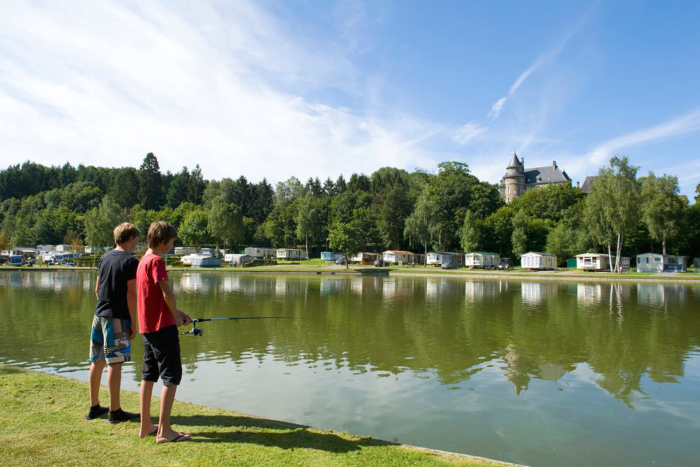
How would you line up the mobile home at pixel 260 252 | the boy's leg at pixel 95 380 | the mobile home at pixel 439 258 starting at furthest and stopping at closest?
the mobile home at pixel 260 252 < the mobile home at pixel 439 258 < the boy's leg at pixel 95 380

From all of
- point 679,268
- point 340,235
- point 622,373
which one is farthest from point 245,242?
point 622,373

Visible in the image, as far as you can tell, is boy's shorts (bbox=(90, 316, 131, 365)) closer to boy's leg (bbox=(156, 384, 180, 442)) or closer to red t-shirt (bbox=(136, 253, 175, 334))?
red t-shirt (bbox=(136, 253, 175, 334))

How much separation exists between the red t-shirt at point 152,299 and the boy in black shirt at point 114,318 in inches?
10.8

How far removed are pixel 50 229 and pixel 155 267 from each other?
108 metres

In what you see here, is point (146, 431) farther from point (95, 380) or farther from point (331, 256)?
point (331, 256)

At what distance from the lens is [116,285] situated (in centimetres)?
459

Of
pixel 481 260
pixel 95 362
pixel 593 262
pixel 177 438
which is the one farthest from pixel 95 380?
pixel 481 260

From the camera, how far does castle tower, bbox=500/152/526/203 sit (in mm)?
116887

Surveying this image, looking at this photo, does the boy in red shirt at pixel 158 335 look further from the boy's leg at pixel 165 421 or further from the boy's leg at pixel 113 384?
the boy's leg at pixel 113 384

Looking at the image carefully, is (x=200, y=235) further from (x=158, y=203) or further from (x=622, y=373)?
(x=622, y=373)

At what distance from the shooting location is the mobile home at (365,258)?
73.9 m

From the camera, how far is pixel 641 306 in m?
20.7

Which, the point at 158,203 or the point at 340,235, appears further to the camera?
the point at 158,203

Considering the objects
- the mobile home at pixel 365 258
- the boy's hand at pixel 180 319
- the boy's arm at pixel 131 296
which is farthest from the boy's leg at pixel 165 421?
Result: the mobile home at pixel 365 258
